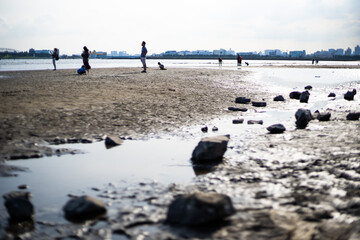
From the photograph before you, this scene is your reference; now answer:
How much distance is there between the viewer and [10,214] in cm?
276

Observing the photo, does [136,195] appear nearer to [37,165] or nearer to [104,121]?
[37,165]

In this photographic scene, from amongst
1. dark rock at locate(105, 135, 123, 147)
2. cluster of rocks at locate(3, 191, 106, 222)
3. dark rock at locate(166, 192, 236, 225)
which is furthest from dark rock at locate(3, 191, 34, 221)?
dark rock at locate(105, 135, 123, 147)

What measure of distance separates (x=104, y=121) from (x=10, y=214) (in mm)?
4350

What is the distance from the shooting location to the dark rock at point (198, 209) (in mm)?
2547

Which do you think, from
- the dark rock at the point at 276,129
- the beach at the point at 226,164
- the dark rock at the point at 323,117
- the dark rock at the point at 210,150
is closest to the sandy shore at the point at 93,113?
the beach at the point at 226,164

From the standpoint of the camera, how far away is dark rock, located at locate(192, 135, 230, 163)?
4.35 meters

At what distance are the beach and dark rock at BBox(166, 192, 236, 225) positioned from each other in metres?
0.08

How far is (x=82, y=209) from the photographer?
2768 millimetres

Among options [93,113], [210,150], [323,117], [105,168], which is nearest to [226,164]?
[210,150]

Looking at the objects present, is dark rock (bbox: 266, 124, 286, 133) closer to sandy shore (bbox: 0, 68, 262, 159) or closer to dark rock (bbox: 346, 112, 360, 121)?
sandy shore (bbox: 0, 68, 262, 159)

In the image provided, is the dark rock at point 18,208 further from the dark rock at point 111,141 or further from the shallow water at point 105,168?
the dark rock at point 111,141

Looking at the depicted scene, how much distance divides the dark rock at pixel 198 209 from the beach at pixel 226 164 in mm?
84

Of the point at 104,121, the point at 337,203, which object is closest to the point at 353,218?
the point at 337,203

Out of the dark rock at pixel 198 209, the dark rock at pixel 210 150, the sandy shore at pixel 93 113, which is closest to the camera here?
the dark rock at pixel 198 209
